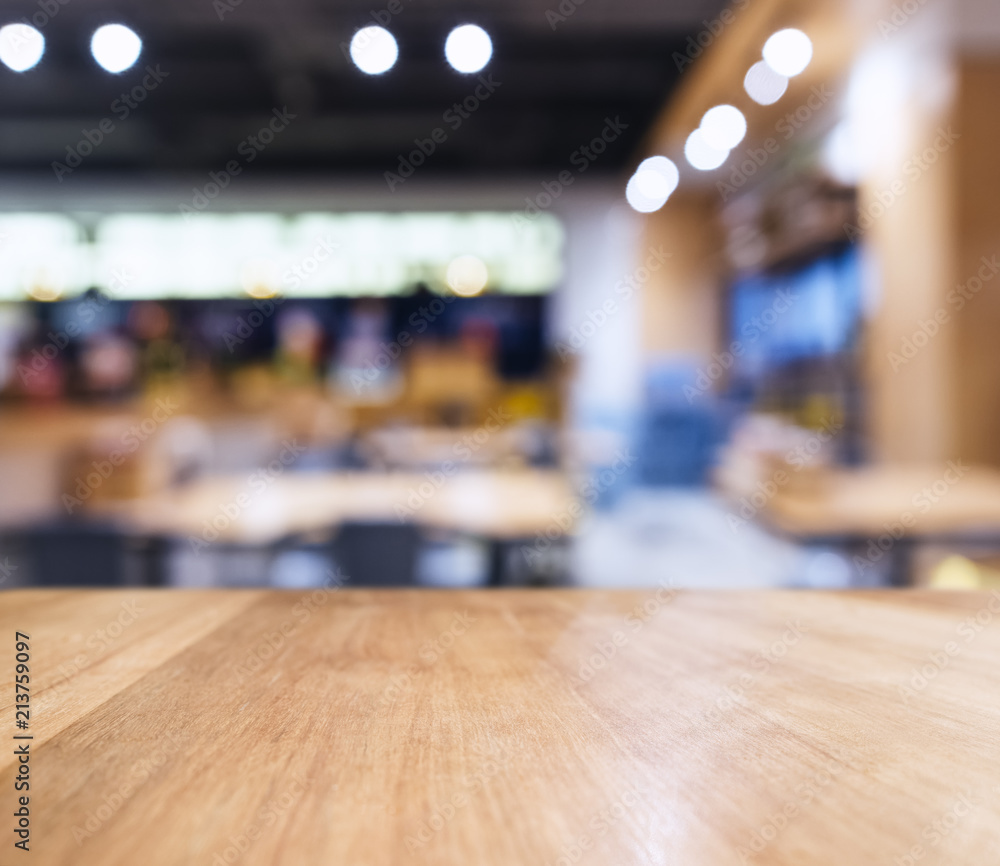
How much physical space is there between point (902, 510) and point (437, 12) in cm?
422

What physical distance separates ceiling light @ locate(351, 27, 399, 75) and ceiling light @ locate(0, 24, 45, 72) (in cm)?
45

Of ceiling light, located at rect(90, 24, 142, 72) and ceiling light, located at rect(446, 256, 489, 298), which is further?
ceiling light, located at rect(446, 256, 489, 298)

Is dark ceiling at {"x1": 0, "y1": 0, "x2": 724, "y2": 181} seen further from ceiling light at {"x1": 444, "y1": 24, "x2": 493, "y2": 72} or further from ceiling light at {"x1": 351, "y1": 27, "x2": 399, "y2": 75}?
ceiling light at {"x1": 444, "y1": 24, "x2": 493, "y2": 72}

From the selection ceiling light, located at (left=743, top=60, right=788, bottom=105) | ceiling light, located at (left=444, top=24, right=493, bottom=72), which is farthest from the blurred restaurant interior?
ceiling light, located at (left=743, top=60, right=788, bottom=105)

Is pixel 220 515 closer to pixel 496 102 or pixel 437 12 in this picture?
pixel 437 12

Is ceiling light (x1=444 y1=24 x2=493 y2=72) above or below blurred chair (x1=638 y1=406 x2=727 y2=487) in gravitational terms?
above

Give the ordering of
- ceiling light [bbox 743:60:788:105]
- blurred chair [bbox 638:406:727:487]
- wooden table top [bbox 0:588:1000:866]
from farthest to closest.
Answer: blurred chair [bbox 638:406:727:487] → ceiling light [bbox 743:60:788:105] → wooden table top [bbox 0:588:1000:866]

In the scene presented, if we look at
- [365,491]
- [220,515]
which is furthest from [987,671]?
[365,491]

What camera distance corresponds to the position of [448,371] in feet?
25.4

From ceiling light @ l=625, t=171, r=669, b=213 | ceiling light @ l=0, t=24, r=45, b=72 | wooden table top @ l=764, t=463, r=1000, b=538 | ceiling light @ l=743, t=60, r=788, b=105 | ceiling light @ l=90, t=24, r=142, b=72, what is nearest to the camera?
ceiling light @ l=0, t=24, r=45, b=72

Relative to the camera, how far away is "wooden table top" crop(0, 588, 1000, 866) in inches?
13.1

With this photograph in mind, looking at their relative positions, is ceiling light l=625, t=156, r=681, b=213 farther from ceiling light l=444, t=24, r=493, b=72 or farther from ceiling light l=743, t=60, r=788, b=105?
ceiling light l=444, t=24, r=493, b=72

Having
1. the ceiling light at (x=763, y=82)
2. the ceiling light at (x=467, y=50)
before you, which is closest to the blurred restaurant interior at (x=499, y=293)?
the ceiling light at (x=467, y=50)

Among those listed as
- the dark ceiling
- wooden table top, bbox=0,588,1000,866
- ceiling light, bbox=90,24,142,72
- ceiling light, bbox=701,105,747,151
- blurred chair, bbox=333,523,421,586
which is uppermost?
the dark ceiling
